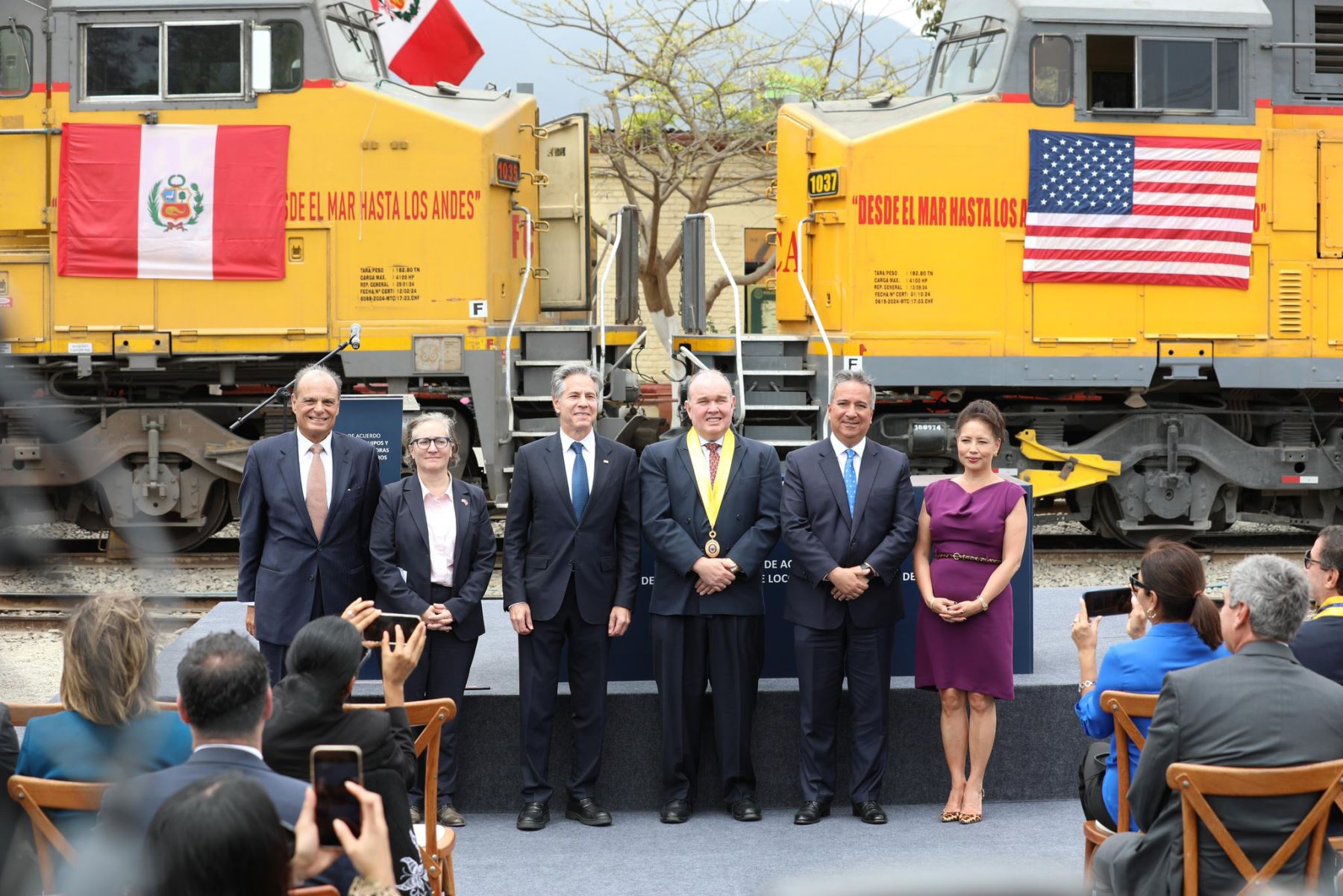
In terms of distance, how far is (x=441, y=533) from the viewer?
5582mm

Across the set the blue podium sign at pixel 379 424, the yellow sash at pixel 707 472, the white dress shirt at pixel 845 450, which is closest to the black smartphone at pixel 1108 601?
the white dress shirt at pixel 845 450

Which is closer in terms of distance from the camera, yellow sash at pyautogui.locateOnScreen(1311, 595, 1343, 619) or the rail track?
yellow sash at pyautogui.locateOnScreen(1311, 595, 1343, 619)

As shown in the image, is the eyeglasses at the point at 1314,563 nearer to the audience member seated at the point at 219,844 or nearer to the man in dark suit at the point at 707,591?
the man in dark suit at the point at 707,591

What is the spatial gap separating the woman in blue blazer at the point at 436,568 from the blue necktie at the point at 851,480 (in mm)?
1434

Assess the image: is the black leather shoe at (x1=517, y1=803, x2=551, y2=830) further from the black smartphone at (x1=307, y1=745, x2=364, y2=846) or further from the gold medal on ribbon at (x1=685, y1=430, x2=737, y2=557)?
the black smartphone at (x1=307, y1=745, x2=364, y2=846)

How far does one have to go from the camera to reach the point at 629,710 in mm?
5855

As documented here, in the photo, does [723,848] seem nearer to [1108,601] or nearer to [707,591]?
[707,591]

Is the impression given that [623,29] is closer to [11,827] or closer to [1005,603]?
[1005,603]

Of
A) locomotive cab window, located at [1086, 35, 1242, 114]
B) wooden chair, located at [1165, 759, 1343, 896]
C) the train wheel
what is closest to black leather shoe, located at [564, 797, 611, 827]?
wooden chair, located at [1165, 759, 1343, 896]

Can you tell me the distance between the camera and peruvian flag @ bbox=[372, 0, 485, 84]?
12.2 metres

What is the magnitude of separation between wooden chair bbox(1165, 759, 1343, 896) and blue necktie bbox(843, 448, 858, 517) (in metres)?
2.41

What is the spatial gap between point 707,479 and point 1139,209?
6.71 m

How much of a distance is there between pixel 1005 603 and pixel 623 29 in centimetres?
1451

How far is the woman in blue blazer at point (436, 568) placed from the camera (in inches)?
214
